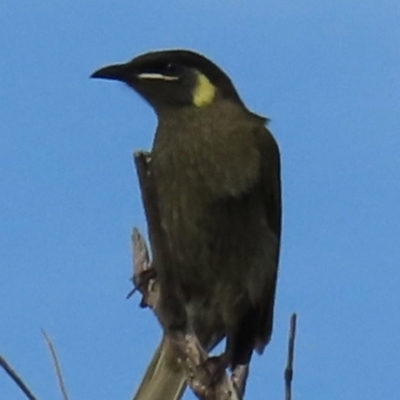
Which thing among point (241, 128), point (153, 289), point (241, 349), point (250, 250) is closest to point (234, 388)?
point (153, 289)

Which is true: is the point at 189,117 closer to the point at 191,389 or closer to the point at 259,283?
the point at 259,283

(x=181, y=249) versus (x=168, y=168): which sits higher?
(x=168, y=168)

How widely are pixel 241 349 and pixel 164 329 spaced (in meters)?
0.99

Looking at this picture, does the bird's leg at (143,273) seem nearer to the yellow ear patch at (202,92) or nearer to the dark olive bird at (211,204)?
the dark olive bird at (211,204)

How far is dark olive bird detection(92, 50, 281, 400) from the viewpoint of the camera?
5.23m

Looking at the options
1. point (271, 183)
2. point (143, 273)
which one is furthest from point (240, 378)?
point (271, 183)

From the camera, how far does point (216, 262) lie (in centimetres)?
532

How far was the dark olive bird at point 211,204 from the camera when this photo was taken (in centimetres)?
523

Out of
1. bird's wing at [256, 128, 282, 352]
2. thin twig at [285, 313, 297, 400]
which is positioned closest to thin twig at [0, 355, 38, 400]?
thin twig at [285, 313, 297, 400]

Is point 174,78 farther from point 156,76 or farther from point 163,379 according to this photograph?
point 163,379

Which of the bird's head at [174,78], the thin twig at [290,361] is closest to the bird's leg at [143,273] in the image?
the thin twig at [290,361]

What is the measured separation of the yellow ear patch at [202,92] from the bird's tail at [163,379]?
1.29 metres

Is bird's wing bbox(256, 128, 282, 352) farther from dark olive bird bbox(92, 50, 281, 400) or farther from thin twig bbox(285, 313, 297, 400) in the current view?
thin twig bbox(285, 313, 297, 400)

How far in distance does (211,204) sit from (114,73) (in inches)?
29.3
